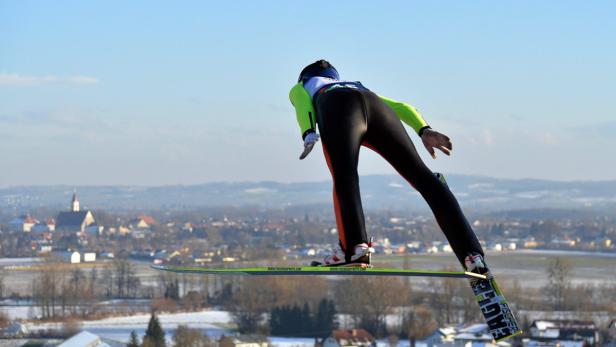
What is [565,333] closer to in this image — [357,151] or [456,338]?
[456,338]

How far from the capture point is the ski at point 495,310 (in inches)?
234

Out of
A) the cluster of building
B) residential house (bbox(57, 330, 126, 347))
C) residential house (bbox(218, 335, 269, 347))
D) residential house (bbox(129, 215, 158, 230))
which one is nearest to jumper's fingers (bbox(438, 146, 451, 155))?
the cluster of building

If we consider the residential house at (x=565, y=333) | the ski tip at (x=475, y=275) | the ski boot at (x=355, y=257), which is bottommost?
the residential house at (x=565, y=333)

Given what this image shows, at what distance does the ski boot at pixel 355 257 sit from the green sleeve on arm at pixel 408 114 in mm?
609

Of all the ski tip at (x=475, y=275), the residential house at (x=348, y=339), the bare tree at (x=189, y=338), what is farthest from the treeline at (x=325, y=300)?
the ski tip at (x=475, y=275)

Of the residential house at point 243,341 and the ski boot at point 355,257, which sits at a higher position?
the ski boot at point 355,257

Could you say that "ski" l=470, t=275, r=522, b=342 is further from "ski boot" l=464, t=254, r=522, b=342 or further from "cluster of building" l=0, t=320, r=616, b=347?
"cluster of building" l=0, t=320, r=616, b=347

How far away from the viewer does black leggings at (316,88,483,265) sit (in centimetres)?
616

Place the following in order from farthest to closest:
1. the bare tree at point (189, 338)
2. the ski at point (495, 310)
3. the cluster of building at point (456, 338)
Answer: the cluster of building at point (456, 338) → the bare tree at point (189, 338) → the ski at point (495, 310)

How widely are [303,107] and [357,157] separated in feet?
1.19

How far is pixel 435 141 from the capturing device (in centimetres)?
644

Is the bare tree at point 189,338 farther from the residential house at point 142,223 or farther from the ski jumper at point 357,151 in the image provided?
the residential house at point 142,223

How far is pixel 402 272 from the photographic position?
5.93 m

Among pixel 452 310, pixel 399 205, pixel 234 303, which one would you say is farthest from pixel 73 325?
pixel 399 205
